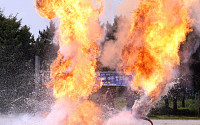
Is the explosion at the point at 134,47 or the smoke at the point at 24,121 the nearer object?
the explosion at the point at 134,47

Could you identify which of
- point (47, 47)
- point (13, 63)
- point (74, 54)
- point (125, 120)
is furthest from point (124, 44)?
point (47, 47)

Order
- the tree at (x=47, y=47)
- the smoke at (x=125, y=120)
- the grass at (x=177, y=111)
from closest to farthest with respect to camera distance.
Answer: the smoke at (x=125, y=120) → the grass at (x=177, y=111) → the tree at (x=47, y=47)

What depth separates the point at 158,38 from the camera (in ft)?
31.6

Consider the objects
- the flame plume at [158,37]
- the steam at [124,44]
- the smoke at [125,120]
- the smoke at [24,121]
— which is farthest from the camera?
the steam at [124,44]

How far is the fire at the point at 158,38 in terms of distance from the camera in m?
9.62

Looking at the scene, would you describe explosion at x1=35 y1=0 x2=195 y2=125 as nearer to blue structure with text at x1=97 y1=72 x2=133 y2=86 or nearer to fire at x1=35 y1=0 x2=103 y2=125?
fire at x1=35 y1=0 x2=103 y2=125

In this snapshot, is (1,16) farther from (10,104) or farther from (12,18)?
(10,104)

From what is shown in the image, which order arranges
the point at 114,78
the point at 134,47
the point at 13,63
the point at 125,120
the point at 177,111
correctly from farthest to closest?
the point at 13,63
the point at 177,111
the point at 114,78
the point at 134,47
the point at 125,120

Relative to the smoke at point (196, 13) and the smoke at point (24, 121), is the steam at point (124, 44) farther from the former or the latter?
A: the smoke at point (24, 121)

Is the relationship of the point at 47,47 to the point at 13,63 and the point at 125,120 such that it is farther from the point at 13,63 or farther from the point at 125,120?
the point at 125,120

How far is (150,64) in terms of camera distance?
9.70 metres

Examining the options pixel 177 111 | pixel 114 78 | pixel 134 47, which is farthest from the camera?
pixel 177 111

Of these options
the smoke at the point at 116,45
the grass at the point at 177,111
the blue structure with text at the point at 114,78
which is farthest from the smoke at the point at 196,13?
the grass at the point at 177,111

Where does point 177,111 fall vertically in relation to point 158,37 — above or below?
below
